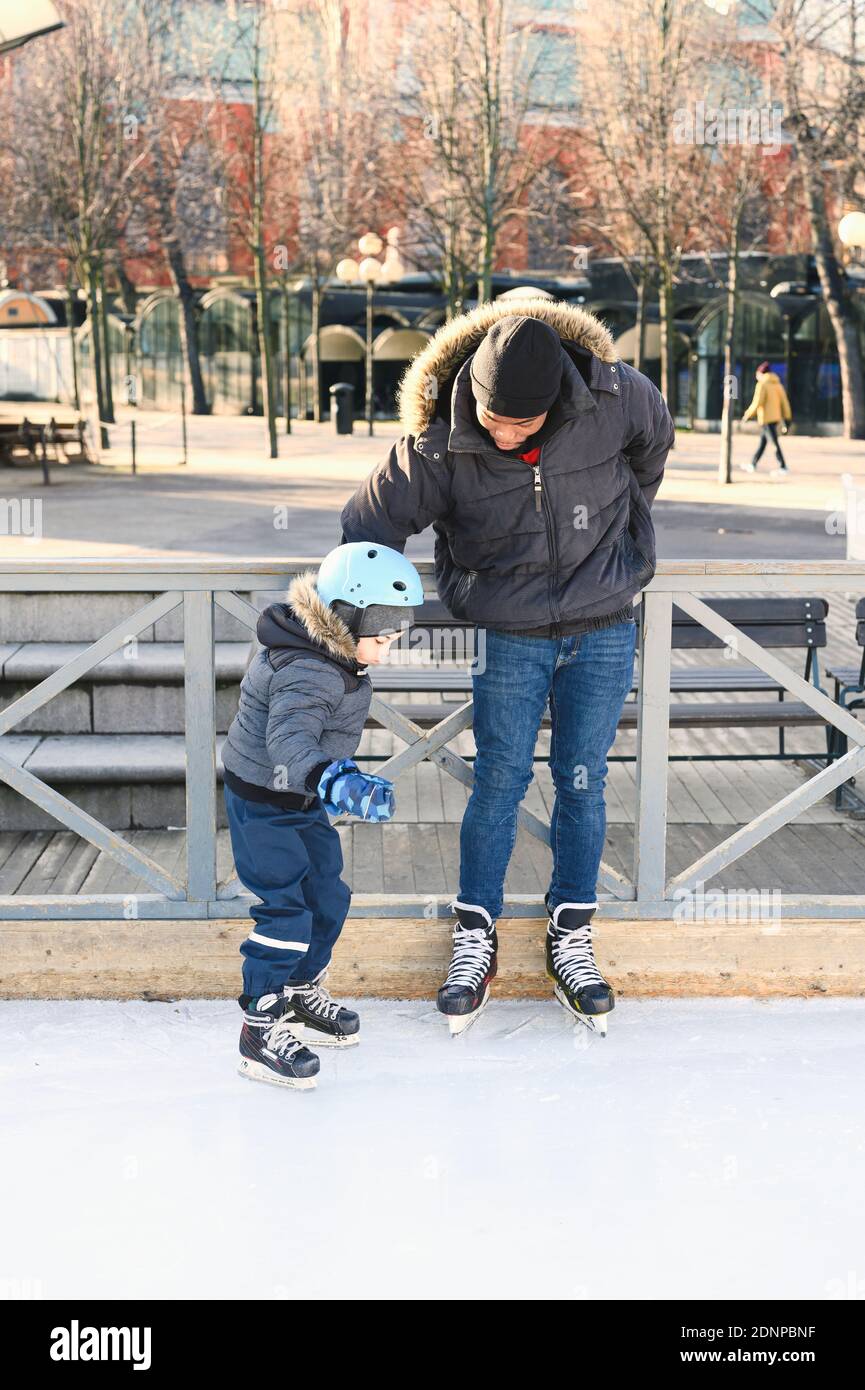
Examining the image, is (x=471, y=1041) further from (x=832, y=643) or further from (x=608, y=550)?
(x=832, y=643)

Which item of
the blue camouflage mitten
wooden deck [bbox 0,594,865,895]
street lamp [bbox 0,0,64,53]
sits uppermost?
street lamp [bbox 0,0,64,53]

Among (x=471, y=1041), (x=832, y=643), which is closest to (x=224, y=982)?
(x=471, y=1041)

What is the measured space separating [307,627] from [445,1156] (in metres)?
1.29

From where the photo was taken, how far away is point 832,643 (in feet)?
32.9

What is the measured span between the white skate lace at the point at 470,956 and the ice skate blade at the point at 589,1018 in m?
0.24

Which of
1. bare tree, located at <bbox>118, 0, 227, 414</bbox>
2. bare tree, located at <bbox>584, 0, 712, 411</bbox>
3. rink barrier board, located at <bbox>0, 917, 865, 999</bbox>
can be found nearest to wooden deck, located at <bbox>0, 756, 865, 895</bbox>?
rink barrier board, located at <bbox>0, 917, 865, 999</bbox>

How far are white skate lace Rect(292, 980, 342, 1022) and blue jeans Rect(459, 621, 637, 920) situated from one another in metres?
0.48

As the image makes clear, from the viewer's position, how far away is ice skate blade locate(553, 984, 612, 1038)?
4.41 metres

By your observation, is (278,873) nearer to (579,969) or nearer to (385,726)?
(385,726)

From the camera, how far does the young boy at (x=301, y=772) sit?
382cm

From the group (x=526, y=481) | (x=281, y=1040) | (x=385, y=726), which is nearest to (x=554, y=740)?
(x=385, y=726)

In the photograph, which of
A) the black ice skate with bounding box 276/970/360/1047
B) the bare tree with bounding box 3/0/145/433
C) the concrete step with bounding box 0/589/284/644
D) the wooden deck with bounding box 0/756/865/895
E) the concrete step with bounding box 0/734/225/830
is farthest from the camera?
the bare tree with bounding box 3/0/145/433

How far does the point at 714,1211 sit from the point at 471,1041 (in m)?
1.04

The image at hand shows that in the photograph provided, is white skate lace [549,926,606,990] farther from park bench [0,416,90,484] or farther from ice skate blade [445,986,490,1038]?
park bench [0,416,90,484]
